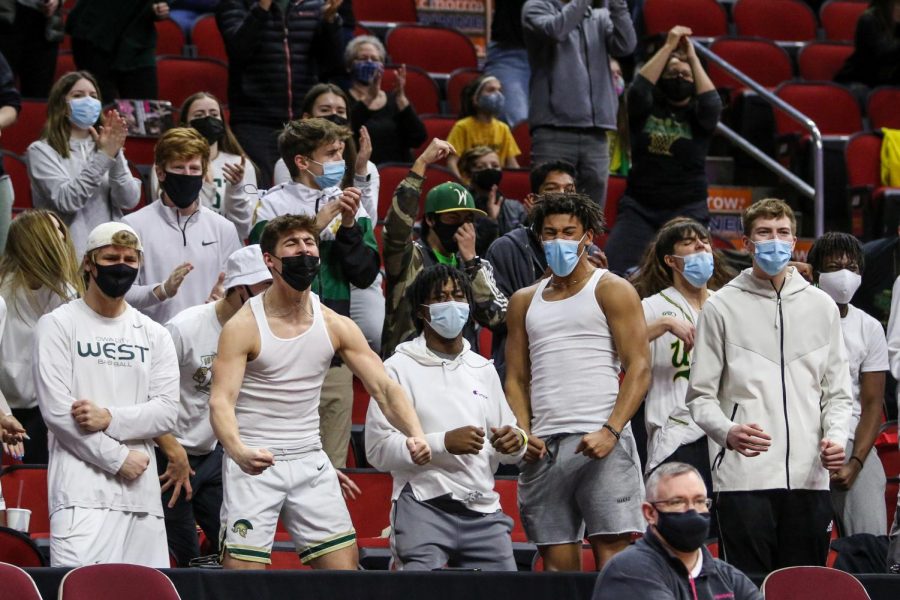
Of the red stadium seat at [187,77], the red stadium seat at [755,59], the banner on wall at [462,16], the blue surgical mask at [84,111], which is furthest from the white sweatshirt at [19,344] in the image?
the banner on wall at [462,16]

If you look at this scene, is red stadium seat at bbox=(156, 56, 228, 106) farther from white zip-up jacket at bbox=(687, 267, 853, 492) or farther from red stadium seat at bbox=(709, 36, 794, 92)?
white zip-up jacket at bbox=(687, 267, 853, 492)

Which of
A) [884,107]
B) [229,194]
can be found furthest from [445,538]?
[884,107]

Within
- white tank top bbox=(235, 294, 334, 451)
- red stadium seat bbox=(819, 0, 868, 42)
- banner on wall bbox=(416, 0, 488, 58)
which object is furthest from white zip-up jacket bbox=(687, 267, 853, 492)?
red stadium seat bbox=(819, 0, 868, 42)

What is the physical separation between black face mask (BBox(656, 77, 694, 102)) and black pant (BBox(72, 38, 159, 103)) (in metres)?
2.87

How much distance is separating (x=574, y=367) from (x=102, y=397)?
5.54 ft

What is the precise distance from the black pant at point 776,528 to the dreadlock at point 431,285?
126 cm

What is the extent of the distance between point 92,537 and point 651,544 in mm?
1899

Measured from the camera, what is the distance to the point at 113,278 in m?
5.73

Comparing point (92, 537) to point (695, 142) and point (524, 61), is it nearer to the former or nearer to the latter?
point (695, 142)

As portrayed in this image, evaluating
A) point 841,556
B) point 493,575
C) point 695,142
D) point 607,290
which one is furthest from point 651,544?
point 695,142

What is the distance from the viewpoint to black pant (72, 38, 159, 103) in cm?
910

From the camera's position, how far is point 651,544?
495 cm

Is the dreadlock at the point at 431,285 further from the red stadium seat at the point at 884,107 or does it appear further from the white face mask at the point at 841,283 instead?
the red stadium seat at the point at 884,107

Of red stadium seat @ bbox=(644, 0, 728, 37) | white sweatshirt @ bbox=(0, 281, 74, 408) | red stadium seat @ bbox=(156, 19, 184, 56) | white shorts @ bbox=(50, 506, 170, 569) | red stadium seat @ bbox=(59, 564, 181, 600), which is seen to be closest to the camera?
red stadium seat @ bbox=(59, 564, 181, 600)
